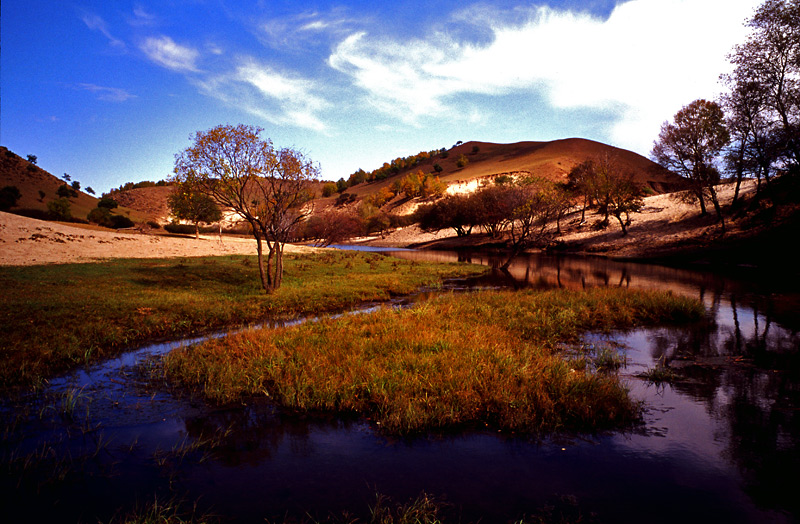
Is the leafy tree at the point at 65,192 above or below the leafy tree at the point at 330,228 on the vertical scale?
above

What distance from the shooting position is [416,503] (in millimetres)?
5219

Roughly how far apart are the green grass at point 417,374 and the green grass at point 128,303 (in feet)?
11.0

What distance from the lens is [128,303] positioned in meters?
15.9

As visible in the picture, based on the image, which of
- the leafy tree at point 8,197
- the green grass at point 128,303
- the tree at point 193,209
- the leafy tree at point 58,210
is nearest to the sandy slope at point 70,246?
the green grass at point 128,303

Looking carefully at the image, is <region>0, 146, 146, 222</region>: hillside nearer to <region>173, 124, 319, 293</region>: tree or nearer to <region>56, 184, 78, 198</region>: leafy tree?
<region>56, 184, 78, 198</region>: leafy tree

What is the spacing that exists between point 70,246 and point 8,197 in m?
44.5

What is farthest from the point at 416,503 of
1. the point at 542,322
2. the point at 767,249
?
the point at 767,249

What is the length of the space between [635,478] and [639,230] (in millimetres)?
64261

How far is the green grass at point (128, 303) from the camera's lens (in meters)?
11.1

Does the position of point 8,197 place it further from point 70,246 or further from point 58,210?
point 70,246

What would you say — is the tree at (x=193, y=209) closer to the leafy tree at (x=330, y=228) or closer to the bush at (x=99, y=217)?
the leafy tree at (x=330, y=228)

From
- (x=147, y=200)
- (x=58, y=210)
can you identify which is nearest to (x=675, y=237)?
(x=58, y=210)

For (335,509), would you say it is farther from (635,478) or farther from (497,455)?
(635,478)

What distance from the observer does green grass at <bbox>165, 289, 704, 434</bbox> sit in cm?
779
